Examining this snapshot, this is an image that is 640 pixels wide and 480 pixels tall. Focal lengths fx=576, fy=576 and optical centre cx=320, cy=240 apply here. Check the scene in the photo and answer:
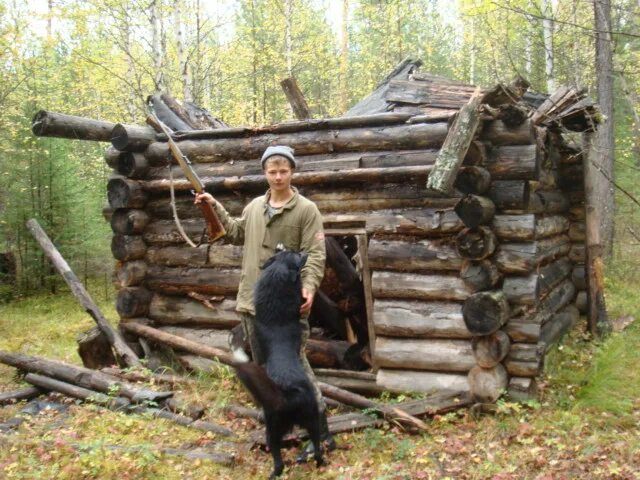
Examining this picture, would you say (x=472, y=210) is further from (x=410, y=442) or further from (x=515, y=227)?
(x=410, y=442)

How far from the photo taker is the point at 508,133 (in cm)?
553

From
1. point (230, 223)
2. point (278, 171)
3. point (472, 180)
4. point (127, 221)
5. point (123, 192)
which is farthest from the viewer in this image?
point (127, 221)

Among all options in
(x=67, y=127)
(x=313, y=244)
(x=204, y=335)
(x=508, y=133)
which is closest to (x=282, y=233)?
(x=313, y=244)

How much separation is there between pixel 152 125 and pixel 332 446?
458 cm

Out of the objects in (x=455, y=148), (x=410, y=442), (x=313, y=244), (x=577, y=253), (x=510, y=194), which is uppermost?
(x=455, y=148)

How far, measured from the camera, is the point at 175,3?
547 inches

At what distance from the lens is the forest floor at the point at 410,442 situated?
167 inches

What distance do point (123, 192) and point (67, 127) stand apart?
1.06 m

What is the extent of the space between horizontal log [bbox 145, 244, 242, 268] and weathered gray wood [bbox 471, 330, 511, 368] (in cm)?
289

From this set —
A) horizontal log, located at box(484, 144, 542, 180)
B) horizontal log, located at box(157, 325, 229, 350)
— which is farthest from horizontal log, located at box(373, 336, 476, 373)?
horizontal log, located at box(157, 325, 229, 350)

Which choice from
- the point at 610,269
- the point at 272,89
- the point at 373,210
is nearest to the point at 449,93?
the point at 373,210

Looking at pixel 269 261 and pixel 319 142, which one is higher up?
pixel 319 142

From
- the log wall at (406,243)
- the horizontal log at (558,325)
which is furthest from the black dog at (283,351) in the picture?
the horizontal log at (558,325)

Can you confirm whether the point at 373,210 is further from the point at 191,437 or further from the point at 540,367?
the point at 191,437
